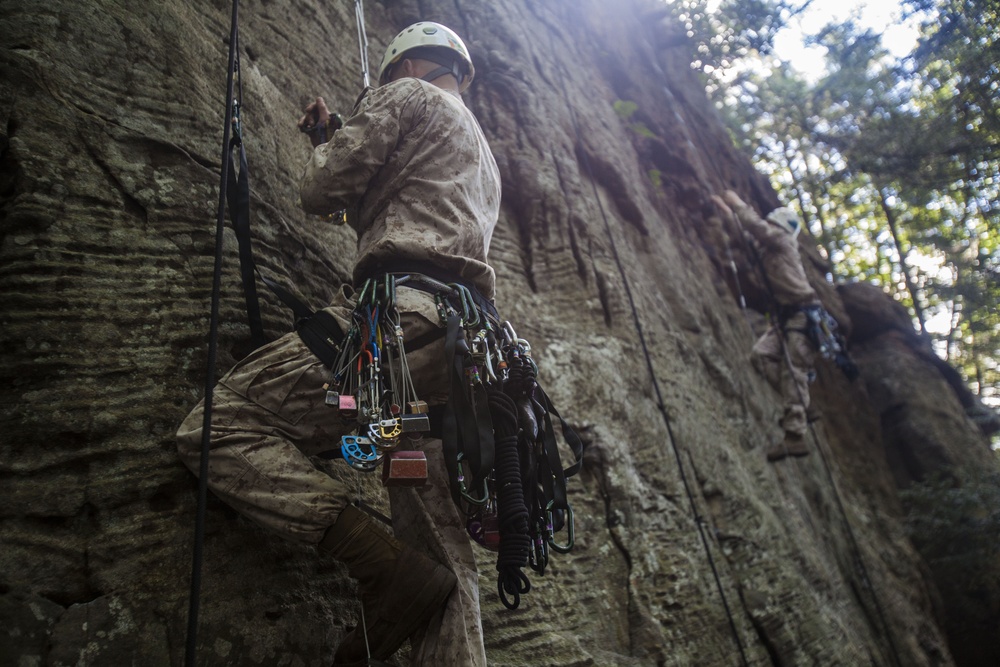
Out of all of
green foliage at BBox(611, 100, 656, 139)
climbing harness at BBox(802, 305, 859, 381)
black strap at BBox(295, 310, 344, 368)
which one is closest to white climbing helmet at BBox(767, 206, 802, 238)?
climbing harness at BBox(802, 305, 859, 381)

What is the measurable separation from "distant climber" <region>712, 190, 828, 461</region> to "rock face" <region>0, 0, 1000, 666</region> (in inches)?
13.3

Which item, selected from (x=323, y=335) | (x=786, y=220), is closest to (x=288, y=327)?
(x=323, y=335)

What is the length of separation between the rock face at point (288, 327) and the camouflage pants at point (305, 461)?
42 centimetres

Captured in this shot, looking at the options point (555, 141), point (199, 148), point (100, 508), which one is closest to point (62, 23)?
point (199, 148)

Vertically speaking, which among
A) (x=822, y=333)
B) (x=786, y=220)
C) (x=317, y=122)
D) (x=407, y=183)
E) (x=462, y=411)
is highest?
(x=786, y=220)

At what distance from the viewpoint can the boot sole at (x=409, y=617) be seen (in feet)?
8.57

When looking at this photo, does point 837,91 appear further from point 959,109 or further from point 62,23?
point 62,23

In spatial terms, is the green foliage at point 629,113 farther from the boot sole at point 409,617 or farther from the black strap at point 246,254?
the boot sole at point 409,617

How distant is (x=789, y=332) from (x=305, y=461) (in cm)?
861

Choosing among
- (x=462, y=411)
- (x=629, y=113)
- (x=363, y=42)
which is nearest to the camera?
(x=462, y=411)

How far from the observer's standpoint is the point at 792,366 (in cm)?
995

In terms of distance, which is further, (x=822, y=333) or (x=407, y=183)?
(x=822, y=333)

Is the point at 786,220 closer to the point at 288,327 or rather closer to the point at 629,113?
the point at 629,113

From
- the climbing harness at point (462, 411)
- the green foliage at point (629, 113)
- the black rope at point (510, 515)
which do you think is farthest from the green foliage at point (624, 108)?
the black rope at point (510, 515)
